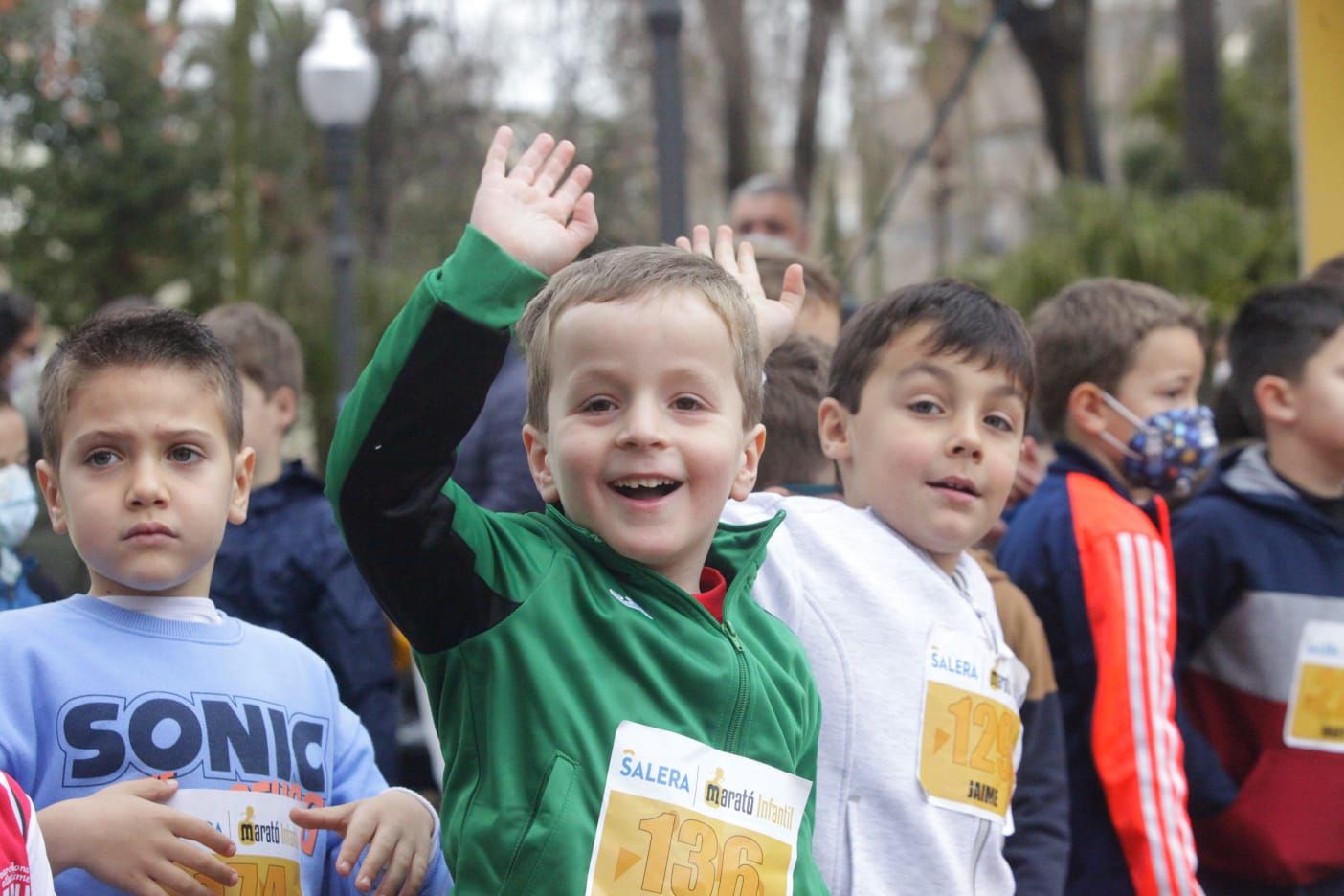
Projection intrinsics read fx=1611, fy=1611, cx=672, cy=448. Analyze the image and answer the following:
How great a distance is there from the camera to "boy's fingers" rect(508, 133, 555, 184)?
2.20 m

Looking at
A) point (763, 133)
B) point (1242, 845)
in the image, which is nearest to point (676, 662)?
point (1242, 845)

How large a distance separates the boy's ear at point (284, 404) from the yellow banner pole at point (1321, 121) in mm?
4027

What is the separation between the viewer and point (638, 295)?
86.8 inches

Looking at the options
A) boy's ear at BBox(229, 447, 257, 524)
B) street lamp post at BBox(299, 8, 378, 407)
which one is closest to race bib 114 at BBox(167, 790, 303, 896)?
boy's ear at BBox(229, 447, 257, 524)

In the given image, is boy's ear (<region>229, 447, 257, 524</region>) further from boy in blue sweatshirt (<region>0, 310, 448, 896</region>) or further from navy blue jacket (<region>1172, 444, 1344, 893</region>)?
navy blue jacket (<region>1172, 444, 1344, 893</region>)

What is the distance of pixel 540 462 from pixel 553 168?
0.43 m

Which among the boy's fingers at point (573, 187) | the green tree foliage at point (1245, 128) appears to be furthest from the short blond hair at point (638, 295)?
the green tree foliage at point (1245, 128)

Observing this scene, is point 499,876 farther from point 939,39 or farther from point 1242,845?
point 939,39

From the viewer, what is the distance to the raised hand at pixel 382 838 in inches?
88.8

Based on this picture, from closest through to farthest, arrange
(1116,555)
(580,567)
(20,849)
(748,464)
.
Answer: (20,849) → (580,567) → (748,464) → (1116,555)

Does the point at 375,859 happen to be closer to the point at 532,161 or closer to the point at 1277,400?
the point at 532,161

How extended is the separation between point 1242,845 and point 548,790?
2.07m

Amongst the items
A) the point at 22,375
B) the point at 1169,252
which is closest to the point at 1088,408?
the point at 22,375

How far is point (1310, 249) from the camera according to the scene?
6270 mm
